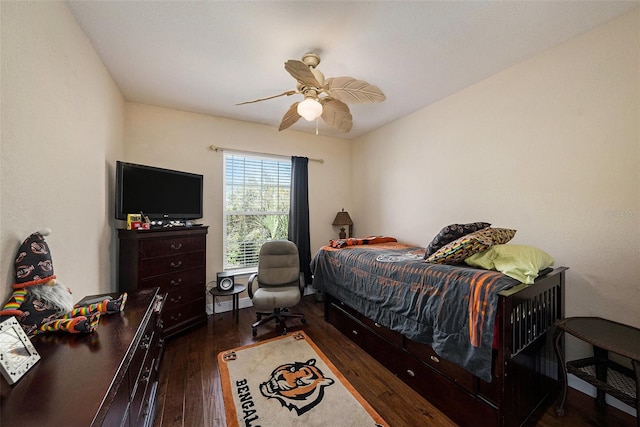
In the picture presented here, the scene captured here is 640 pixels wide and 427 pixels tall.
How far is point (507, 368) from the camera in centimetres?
132

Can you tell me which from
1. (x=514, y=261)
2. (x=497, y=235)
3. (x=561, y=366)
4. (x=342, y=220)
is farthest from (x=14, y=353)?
(x=342, y=220)

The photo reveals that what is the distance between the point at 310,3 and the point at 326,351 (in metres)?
2.74

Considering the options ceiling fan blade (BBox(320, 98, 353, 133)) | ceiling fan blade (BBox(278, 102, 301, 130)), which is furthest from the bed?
ceiling fan blade (BBox(278, 102, 301, 130))

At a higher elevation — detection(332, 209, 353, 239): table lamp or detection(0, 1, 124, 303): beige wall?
detection(0, 1, 124, 303): beige wall

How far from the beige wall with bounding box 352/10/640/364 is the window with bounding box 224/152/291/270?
2.15 metres

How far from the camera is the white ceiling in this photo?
1.54 metres

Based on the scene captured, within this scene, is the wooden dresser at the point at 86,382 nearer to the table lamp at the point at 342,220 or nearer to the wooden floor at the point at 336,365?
the wooden floor at the point at 336,365

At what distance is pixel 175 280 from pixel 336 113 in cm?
232

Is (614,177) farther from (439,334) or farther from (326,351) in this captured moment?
(326,351)

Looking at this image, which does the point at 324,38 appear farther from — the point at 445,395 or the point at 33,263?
the point at 445,395

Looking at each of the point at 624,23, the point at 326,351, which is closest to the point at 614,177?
the point at 624,23

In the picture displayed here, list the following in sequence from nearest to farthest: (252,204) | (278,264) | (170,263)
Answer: (170,263), (278,264), (252,204)

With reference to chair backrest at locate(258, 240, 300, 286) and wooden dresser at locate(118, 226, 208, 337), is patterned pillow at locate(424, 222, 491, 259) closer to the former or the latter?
chair backrest at locate(258, 240, 300, 286)

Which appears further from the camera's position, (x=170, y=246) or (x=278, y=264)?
(x=278, y=264)
